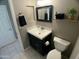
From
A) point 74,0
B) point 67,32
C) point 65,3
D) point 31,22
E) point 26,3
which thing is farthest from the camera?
point 31,22

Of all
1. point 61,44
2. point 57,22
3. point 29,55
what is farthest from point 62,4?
point 29,55

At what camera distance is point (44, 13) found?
6.87 ft

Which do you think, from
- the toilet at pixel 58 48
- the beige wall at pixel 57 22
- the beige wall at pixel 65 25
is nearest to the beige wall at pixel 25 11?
the beige wall at pixel 57 22

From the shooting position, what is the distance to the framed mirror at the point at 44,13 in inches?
75.7

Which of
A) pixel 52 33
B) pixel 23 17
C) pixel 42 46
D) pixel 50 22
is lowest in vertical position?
pixel 42 46

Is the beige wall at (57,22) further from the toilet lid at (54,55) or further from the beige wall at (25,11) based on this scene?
the toilet lid at (54,55)

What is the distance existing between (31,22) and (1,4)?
4.59 feet

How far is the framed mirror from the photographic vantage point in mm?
1922

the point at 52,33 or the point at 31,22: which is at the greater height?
the point at 31,22

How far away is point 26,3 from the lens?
2.12 metres

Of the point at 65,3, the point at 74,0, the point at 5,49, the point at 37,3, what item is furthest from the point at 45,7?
the point at 5,49

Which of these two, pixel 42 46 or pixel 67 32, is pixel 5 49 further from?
pixel 67 32

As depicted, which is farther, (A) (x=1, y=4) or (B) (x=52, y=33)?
(A) (x=1, y=4)

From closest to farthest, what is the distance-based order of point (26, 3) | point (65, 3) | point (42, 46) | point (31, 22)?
point (65, 3), point (42, 46), point (26, 3), point (31, 22)
